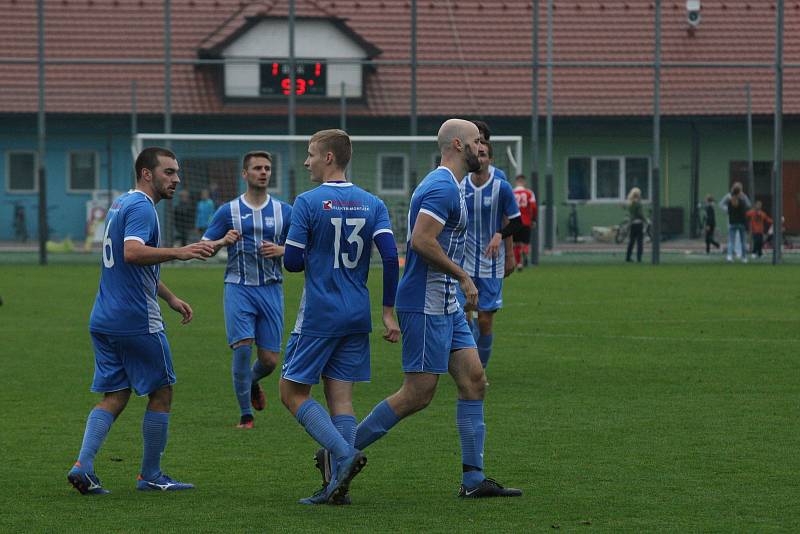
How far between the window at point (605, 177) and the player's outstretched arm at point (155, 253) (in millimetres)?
28524

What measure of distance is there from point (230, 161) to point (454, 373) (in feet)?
87.2

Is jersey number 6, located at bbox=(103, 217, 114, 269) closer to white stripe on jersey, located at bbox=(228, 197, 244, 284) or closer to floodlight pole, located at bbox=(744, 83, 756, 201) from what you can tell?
white stripe on jersey, located at bbox=(228, 197, 244, 284)

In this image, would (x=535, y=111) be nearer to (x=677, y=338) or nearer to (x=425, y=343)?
(x=677, y=338)

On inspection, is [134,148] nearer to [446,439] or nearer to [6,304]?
[6,304]

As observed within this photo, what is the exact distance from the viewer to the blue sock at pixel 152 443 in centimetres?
786

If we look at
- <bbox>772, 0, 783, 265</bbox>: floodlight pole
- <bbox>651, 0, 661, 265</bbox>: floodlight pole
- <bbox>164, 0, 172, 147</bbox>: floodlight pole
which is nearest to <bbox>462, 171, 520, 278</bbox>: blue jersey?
<bbox>164, 0, 172, 147</bbox>: floodlight pole

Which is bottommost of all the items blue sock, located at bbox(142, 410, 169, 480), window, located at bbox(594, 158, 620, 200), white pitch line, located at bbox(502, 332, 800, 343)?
white pitch line, located at bbox(502, 332, 800, 343)

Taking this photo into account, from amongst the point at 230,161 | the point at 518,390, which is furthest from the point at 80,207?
the point at 518,390

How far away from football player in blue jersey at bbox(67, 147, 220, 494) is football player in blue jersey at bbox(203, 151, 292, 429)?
7.65ft

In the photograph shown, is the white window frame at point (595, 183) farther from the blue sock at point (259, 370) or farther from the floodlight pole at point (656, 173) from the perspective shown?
the blue sock at point (259, 370)

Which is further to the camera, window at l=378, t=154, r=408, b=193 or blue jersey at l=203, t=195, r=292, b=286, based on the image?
window at l=378, t=154, r=408, b=193

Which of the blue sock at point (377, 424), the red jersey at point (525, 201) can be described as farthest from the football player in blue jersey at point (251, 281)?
the red jersey at point (525, 201)

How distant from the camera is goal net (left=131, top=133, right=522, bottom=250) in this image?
3250 cm

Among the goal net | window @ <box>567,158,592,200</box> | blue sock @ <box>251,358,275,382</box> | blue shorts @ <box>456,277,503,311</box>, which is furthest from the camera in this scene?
window @ <box>567,158,592,200</box>
